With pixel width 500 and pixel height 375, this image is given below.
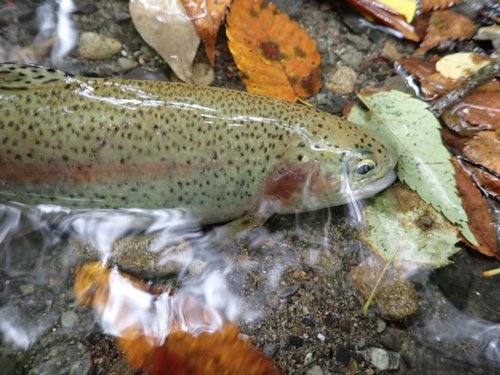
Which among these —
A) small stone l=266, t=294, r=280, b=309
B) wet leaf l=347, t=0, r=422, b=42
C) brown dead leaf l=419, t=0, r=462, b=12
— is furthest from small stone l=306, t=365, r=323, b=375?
brown dead leaf l=419, t=0, r=462, b=12

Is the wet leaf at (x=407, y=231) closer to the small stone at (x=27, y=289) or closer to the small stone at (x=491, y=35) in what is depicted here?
the small stone at (x=491, y=35)

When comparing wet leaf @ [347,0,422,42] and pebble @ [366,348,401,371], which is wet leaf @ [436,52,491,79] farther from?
pebble @ [366,348,401,371]

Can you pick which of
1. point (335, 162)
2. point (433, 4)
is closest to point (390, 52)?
point (433, 4)

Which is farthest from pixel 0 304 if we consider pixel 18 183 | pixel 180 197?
pixel 180 197

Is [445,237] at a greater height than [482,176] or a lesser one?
lesser

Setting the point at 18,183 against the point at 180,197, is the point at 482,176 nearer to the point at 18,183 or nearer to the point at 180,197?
the point at 180,197

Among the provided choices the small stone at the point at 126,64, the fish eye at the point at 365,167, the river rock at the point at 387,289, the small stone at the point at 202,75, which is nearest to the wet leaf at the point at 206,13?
→ the small stone at the point at 202,75
